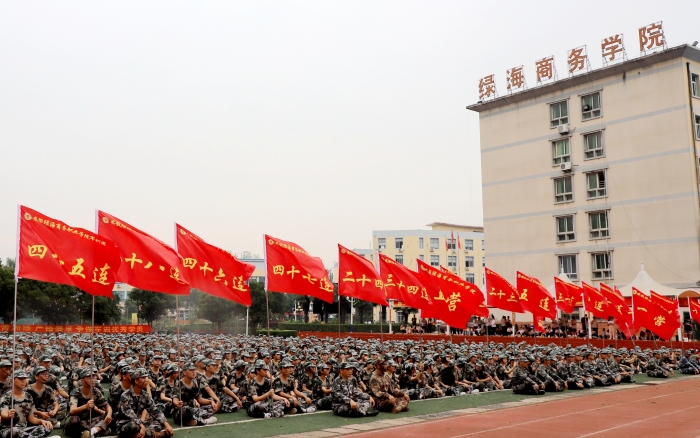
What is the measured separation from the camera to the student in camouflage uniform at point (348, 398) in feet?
42.1

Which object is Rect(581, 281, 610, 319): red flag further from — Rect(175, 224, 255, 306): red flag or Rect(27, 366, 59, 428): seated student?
Rect(27, 366, 59, 428): seated student

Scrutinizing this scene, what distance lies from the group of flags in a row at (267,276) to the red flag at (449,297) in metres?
0.03

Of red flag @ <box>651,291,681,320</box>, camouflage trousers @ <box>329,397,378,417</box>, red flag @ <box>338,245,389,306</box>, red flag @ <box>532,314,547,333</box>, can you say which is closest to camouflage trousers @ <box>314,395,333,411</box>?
camouflage trousers @ <box>329,397,378,417</box>

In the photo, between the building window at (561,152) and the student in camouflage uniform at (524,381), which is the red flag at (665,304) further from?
the building window at (561,152)

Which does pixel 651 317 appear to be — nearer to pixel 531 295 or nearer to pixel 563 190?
pixel 531 295

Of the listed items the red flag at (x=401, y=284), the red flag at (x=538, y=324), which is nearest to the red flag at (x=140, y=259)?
the red flag at (x=401, y=284)

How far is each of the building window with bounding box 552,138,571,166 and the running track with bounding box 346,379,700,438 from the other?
2511cm

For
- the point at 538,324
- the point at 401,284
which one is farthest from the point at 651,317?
the point at 401,284

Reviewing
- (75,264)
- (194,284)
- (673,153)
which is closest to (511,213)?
(673,153)

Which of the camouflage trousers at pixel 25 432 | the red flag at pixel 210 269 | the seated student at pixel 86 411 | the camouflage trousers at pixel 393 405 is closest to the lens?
the camouflage trousers at pixel 25 432

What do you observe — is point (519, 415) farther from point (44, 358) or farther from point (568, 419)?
point (44, 358)

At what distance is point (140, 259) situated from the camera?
11547 millimetres

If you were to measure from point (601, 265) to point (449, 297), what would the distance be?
21.8 metres

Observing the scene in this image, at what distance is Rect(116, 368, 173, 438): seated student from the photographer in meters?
9.79
